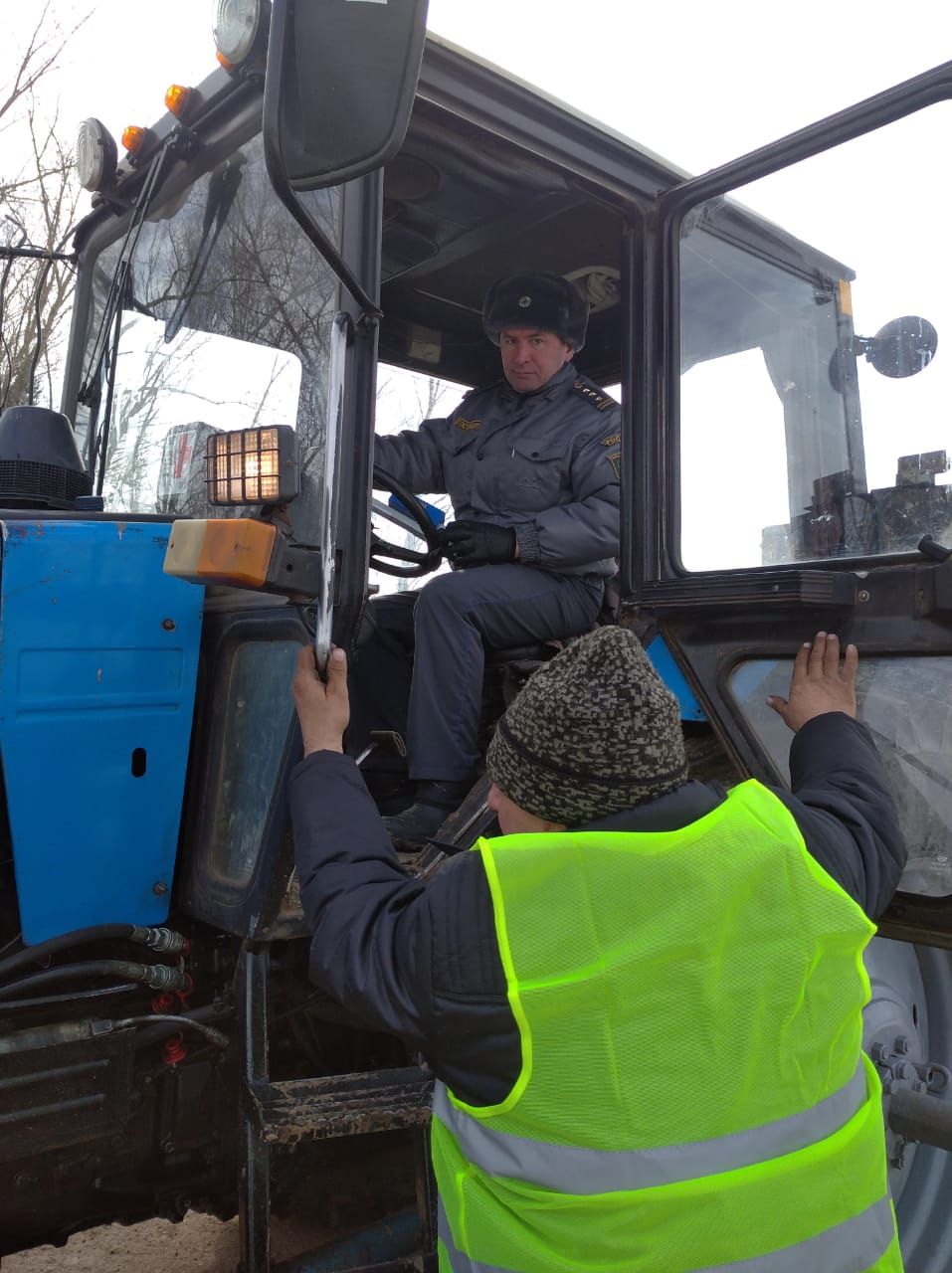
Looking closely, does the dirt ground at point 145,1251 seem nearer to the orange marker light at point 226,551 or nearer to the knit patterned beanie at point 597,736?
the orange marker light at point 226,551

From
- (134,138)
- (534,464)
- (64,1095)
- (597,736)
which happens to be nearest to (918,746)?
(597,736)

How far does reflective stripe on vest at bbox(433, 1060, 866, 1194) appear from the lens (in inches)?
41.4

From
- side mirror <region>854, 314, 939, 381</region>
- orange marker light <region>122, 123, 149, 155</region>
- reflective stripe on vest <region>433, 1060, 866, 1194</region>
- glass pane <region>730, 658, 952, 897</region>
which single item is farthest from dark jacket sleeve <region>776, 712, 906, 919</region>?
orange marker light <region>122, 123, 149, 155</region>

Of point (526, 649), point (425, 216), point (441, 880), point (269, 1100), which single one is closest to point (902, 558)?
point (526, 649)

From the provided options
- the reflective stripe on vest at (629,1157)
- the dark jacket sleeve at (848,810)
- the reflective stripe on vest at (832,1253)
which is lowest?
the reflective stripe on vest at (832,1253)

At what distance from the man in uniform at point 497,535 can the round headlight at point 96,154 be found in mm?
866

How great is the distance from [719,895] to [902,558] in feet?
2.99

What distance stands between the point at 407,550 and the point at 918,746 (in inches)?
45.2

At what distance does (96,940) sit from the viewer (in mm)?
1736

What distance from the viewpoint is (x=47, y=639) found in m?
1.69

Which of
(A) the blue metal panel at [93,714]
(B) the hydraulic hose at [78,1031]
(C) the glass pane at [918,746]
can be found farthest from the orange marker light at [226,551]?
(C) the glass pane at [918,746]

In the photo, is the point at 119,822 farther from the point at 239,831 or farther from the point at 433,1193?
the point at 433,1193

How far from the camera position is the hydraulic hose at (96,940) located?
1628mm

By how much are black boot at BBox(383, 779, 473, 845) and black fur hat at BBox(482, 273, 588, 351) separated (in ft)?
3.87
